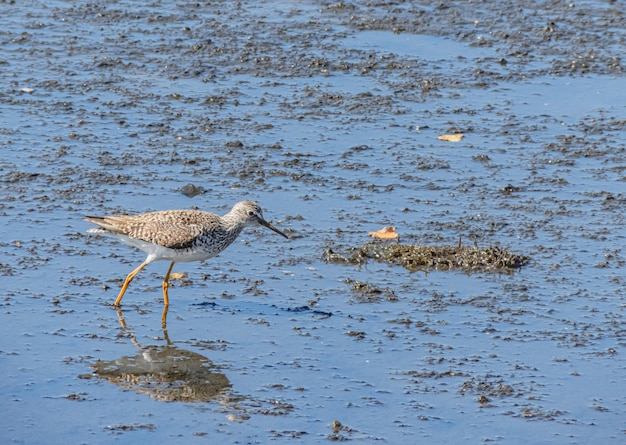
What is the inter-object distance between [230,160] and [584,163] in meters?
3.79

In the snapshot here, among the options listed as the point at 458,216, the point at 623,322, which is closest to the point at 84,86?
the point at 458,216

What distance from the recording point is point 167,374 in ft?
27.7

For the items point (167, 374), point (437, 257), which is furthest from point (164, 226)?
point (437, 257)

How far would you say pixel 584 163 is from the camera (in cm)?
1257

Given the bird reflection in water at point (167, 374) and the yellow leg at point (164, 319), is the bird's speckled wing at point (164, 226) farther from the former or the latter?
the bird reflection in water at point (167, 374)

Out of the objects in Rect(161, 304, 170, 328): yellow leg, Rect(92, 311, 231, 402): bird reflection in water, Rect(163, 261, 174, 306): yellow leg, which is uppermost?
Rect(163, 261, 174, 306): yellow leg

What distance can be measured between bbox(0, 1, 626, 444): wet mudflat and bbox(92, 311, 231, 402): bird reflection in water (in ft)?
0.07

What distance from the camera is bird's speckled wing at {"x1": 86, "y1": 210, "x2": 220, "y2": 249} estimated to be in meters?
9.62

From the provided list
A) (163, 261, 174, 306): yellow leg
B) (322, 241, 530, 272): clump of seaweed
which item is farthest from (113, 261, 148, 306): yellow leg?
(322, 241, 530, 272): clump of seaweed

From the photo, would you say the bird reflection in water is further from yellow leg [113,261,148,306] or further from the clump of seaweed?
the clump of seaweed

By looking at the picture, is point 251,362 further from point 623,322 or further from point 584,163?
point 584,163

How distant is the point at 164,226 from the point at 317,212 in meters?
2.05

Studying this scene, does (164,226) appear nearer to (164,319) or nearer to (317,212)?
(164,319)

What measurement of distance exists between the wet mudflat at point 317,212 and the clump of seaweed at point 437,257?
0.30 feet
